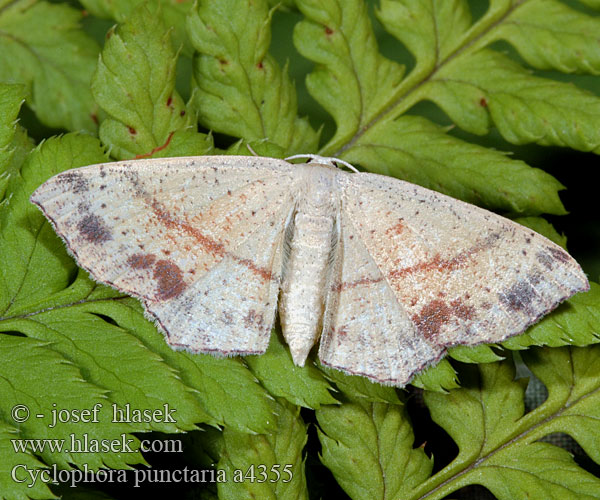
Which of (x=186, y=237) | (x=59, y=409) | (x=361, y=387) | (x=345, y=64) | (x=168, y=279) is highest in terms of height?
(x=345, y=64)

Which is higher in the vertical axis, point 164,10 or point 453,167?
point 164,10

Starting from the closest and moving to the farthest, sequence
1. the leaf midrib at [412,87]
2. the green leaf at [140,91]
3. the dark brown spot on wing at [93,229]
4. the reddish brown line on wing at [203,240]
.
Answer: the dark brown spot on wing at [93,229]
the reddish brown line on wing at [203,240]
the green leaf at [140,91]
the leaf midrib at [412,87]

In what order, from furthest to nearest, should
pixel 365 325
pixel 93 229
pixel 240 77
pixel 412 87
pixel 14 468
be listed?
pixel 412 87
pixel 240 77
pixel 365 325
pixel 93 229
pixel 14 468

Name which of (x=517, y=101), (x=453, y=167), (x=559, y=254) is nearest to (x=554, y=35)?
(x=517, y=101)

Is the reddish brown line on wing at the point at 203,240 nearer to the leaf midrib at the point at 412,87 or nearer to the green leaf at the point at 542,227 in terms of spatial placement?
the leaf midrib at the point at 412,87

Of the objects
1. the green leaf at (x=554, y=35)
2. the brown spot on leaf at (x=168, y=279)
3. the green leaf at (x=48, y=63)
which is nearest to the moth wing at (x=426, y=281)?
the brown spot on leaf at (x=168, y=279)

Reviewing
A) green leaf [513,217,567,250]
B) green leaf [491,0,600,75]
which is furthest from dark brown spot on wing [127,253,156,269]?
green leaf [491,0,600,75]

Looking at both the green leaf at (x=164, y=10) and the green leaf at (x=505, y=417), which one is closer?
the green leaf at (x=505, y=417)

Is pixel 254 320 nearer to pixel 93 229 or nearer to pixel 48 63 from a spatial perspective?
pixel 93 229
